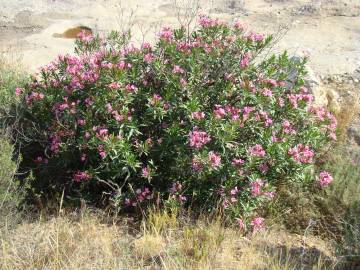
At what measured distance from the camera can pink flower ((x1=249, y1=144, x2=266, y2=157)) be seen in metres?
4.28

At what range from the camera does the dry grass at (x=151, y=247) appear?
3756mm

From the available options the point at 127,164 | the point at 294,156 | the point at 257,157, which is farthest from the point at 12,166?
the point at 294,156

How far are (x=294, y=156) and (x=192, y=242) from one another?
1.08m

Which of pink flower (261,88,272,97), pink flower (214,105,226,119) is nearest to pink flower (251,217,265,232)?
pink flower (214,105,226,119)

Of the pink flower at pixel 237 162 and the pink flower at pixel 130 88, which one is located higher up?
the pink flower at pixel 130 88

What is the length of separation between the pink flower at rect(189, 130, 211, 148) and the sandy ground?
4256mm

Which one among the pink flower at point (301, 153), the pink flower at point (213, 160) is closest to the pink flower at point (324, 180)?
the pink flower at point (301, 153)

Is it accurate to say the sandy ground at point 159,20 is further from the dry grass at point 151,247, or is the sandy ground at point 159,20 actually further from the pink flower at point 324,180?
the dry grass at point 151,247

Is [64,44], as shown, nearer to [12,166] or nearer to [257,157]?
[12,166]

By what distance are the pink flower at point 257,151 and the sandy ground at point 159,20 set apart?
3989 mm

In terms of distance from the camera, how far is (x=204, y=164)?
13.6 ft

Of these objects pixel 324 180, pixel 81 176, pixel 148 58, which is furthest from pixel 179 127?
pixel 324 180

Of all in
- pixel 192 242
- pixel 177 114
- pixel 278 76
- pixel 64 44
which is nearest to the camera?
pixel 192 242

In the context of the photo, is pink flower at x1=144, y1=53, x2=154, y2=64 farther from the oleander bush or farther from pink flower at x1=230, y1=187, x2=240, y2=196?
pink flower at x1=230, y1=187, x2=240, y2=196
